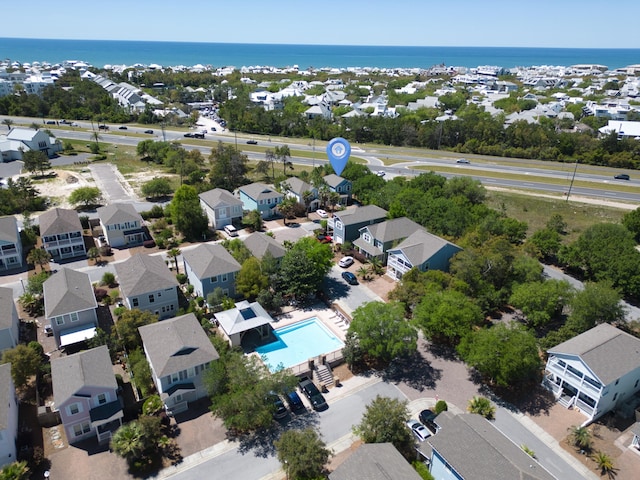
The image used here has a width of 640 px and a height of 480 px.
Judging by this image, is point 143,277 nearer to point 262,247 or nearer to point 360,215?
point 262,247

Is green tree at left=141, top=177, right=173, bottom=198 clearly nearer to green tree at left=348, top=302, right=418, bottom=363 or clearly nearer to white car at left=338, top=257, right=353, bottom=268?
white car at left=338, top=257, right=353, bottom=268

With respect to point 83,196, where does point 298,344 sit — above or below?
below

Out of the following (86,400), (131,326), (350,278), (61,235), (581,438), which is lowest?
(350,278)

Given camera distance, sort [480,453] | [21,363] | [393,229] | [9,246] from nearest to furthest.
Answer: [480,453] < [21,363] < [9,246] < [393,229]

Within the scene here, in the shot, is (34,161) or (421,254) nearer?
(421,254)

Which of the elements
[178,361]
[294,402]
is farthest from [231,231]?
[294,402]

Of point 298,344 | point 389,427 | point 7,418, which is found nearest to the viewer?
point 7,418
